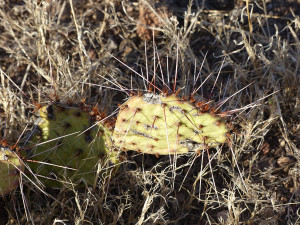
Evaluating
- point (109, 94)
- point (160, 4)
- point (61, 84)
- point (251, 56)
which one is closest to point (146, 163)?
point (109, 94)

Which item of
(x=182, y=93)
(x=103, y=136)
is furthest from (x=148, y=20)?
(x=103, y=136)

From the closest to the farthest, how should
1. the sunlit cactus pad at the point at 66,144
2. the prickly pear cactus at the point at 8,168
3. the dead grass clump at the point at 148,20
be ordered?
the prickly pear cactus at the point at 8,168 → the sunlit cactus pad at the point at 66,144 → the dead grass clump at the point at 148,20

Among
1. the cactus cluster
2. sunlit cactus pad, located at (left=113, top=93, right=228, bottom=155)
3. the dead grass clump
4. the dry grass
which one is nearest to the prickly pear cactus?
Answer: the cactus cluster

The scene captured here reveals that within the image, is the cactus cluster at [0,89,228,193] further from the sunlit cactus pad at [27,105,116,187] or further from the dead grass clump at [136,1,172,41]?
the dead grass clump at [136,1,172,41]

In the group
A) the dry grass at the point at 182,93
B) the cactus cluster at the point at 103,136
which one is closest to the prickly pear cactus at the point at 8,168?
the cactus cluster at the point at 103,136

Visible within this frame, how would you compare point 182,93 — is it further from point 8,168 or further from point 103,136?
point 8,168

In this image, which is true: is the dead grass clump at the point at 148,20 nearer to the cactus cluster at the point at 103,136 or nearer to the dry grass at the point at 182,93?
the dry grass at the point at 182,93
